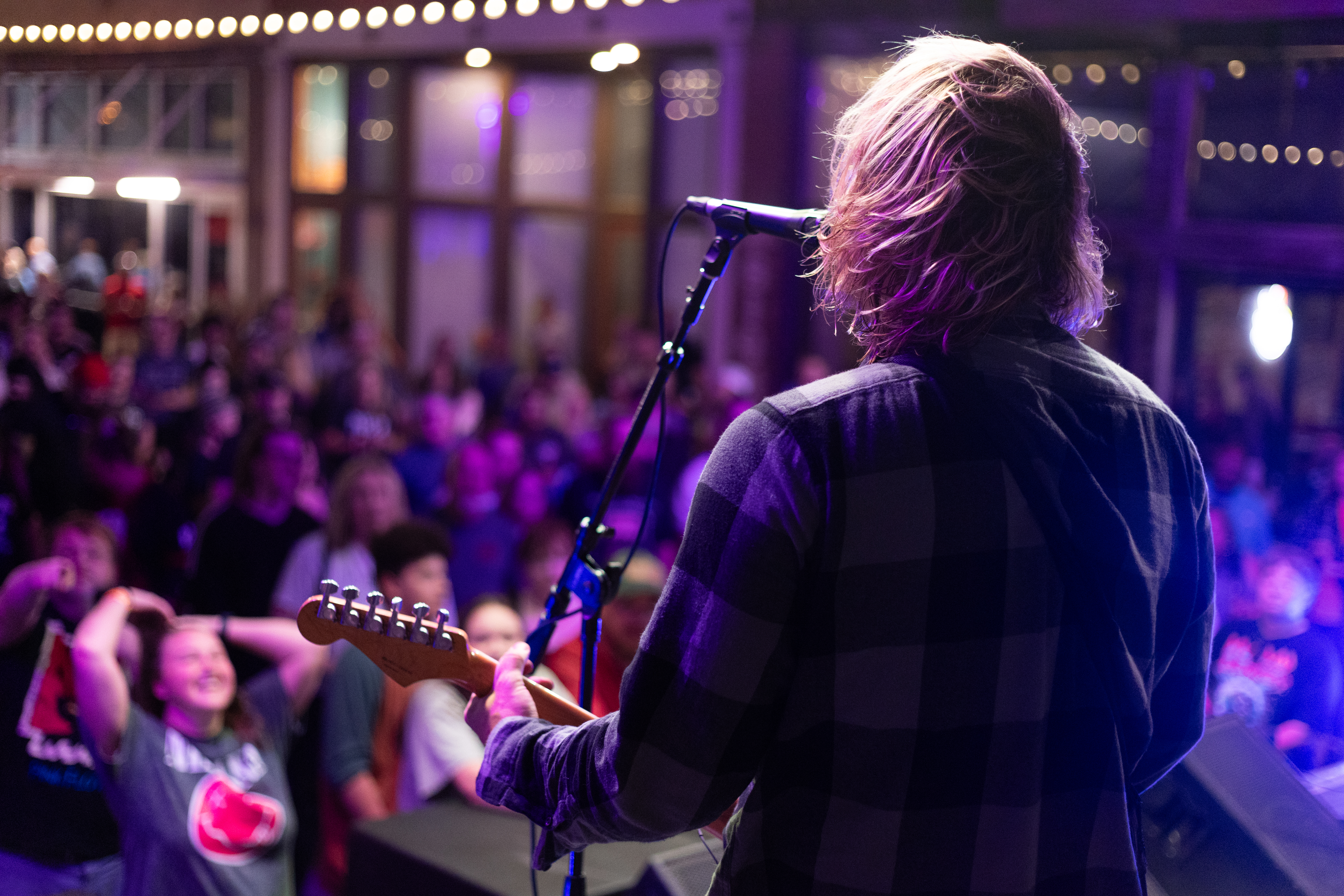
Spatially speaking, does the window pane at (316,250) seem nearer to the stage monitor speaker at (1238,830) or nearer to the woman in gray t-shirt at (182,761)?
the woman in gray t-shirt at (182,761)

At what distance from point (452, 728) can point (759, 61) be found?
6.57 m

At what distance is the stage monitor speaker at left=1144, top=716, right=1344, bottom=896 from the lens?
209 centimetres

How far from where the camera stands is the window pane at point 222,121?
10.2m

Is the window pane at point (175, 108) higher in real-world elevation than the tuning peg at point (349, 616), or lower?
higher

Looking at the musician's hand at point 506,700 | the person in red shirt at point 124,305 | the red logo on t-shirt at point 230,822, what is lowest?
the red logo on t-shirt at point 230,822

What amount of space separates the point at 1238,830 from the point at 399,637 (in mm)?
1508

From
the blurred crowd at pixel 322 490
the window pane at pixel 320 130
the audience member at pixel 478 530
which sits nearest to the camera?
the blurred crowd at pixel 322 490

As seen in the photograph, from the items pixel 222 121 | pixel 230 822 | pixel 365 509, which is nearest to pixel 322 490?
pixel 365 509

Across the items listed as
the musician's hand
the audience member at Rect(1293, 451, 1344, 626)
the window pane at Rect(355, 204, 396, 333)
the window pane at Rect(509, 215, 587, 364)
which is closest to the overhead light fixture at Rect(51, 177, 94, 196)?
the musician's hand

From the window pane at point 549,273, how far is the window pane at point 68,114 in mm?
7200

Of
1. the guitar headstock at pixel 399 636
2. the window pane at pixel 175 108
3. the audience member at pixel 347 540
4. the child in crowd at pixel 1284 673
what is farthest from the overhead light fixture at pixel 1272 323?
the guitar headstock at pixel 399 636

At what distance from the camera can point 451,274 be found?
36.2 ft

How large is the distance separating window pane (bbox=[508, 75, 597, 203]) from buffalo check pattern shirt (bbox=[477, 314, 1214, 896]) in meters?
9.75

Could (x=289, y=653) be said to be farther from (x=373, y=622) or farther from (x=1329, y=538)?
(x=1329, y=538)
